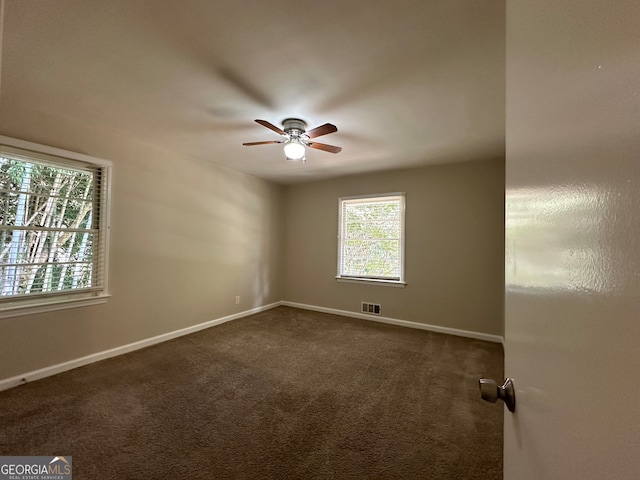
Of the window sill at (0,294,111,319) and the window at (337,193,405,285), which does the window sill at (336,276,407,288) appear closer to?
the window at (337,193,405,285)

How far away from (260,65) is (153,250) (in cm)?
Answer: 249

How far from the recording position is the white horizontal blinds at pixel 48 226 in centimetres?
214

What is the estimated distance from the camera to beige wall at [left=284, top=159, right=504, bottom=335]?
332 cm

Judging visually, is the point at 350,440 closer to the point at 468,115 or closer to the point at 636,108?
the point at 636,108

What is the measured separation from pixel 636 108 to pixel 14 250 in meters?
3.46

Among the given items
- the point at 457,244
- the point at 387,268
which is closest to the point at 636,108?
the point at 457,244

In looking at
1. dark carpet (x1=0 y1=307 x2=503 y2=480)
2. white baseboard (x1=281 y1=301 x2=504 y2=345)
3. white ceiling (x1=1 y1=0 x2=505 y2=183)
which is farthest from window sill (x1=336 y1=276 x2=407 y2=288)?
white ceiling (x1=1 y1=0 x2=505 y2=183)

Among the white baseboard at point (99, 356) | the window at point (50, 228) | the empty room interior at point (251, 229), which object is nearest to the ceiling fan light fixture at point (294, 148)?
the empty room interior at point (251, 229)

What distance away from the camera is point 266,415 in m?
1.86

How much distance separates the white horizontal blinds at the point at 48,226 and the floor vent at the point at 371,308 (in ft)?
11.3

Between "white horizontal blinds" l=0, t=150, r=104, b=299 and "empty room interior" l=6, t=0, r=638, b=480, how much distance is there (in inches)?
0.7

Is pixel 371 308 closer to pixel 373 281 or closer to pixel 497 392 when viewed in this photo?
pixel 373 281

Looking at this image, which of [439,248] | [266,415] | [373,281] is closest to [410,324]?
[373,281]

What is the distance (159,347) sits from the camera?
2994mm
